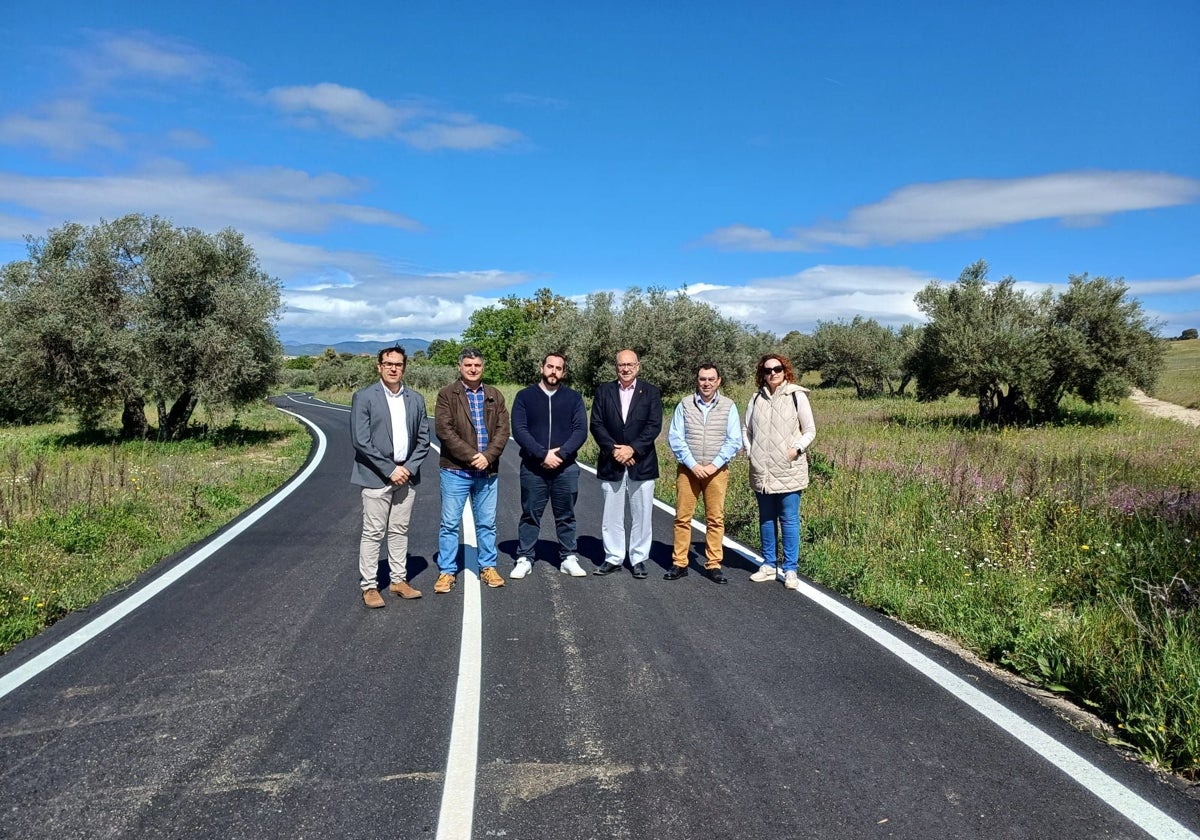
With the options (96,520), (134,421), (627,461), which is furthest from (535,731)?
(134,421)

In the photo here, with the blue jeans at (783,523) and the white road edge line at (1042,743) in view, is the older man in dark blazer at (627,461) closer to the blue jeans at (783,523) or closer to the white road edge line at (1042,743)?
the blue jeans at (783,523)

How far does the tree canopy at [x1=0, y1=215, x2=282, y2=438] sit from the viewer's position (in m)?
18.8

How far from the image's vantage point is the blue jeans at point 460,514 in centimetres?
639

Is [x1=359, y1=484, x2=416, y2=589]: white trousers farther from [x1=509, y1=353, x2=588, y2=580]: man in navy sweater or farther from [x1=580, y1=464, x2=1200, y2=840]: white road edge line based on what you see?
[x1=580, y1=464, x2=1200, y2=840]: white road edge line

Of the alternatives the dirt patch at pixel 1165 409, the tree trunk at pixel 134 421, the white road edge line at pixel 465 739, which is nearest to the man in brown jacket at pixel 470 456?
the white road edge line at pixel 465 739

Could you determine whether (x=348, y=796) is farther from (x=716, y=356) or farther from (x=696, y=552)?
(x=716, y=356)

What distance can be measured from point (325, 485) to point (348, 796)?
10.6 meters

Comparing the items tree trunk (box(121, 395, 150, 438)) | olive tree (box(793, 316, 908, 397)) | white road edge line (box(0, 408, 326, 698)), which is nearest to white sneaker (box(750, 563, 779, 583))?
white road edge line (box(0, 408, 326, 698))

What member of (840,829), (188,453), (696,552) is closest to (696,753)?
(840,829)

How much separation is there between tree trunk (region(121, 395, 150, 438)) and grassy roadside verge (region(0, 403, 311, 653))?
401 cm

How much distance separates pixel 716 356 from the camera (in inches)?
1314

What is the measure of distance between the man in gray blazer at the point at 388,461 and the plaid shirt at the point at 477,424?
1.39 feet

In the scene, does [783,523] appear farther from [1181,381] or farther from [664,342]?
[1181,381]

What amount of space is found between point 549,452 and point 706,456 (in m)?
1.52
